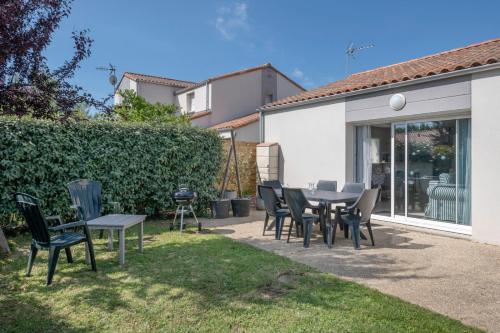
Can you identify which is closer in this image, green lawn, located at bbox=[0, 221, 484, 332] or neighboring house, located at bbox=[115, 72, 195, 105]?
green lawn, located at bbox=[0, 221, 484, 332]

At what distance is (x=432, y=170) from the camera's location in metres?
8.01

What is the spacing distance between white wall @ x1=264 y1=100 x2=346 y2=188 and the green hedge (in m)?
2.39

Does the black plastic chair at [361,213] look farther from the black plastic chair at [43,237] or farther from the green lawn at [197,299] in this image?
the black plastic chair at [43,237]

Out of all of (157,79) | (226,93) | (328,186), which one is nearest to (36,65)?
(328,186)

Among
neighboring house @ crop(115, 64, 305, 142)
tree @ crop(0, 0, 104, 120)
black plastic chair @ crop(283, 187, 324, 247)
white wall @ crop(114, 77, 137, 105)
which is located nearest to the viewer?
tree @ crop(0, 0, 104, 120)

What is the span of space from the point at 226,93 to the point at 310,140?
10.0 metres

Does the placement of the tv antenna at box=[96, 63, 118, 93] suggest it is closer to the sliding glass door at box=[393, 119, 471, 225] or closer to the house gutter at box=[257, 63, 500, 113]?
the house gutter at box=[257, 63, 500, 113]

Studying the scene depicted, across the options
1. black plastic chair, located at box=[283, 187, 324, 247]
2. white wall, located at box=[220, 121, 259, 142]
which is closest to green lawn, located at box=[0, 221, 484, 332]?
black plastic chair, located at box=[283, 187, 324, 247]

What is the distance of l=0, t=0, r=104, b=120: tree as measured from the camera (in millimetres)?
4961

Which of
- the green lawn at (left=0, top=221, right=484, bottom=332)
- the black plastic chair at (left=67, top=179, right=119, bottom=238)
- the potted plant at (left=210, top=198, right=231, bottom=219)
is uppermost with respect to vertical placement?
the black plastic chair at (left=67, top=179, right=119, bottom=238)

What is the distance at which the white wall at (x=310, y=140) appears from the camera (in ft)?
32.3

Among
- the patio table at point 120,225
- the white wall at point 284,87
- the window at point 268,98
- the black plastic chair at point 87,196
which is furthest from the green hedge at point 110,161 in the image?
the white wall at point 284,87

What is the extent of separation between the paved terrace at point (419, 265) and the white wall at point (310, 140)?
2526mm

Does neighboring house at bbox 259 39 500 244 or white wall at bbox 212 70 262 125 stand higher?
white wall at bbox 212 70 262 125
